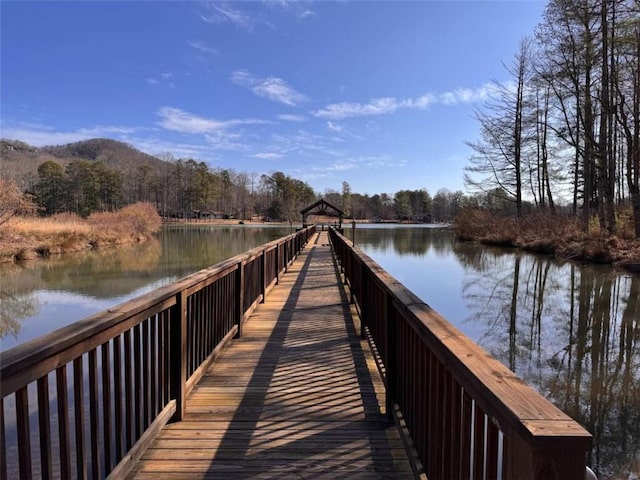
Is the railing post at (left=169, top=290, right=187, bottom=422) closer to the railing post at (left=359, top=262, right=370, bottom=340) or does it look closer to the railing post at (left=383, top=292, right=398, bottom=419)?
the railing post at (left=383, top=292, right=398, bottom=419)

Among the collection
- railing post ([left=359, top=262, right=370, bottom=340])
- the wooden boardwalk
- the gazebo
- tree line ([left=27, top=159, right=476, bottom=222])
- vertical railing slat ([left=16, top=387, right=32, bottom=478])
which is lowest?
the wooden boardwalk

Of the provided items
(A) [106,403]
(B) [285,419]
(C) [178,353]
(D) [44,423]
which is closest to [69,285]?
(C) [178,353]

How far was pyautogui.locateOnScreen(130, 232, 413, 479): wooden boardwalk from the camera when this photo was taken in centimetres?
236

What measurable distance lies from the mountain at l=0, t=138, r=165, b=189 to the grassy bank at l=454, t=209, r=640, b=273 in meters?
89.3

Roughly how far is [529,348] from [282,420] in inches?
247

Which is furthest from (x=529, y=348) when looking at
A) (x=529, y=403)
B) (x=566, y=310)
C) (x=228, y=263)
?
(x=529, y=403)

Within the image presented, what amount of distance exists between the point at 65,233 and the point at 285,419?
27.2m

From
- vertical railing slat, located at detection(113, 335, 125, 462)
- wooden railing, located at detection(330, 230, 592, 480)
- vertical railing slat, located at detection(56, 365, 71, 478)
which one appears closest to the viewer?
wooden railing, located at detection(330, 230, 592, 480)

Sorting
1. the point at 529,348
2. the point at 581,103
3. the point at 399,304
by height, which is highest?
the point at 581,103

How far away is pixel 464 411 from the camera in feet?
4.90

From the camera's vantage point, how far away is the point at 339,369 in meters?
4.07

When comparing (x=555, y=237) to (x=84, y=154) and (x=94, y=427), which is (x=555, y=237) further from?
(x=84, y=154)

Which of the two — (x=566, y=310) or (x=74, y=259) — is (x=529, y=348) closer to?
(x=566, y=310)

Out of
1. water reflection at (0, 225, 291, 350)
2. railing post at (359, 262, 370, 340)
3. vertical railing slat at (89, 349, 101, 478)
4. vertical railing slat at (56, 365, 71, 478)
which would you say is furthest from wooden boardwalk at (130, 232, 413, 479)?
water reflection at (0, 225, 291, 350)
